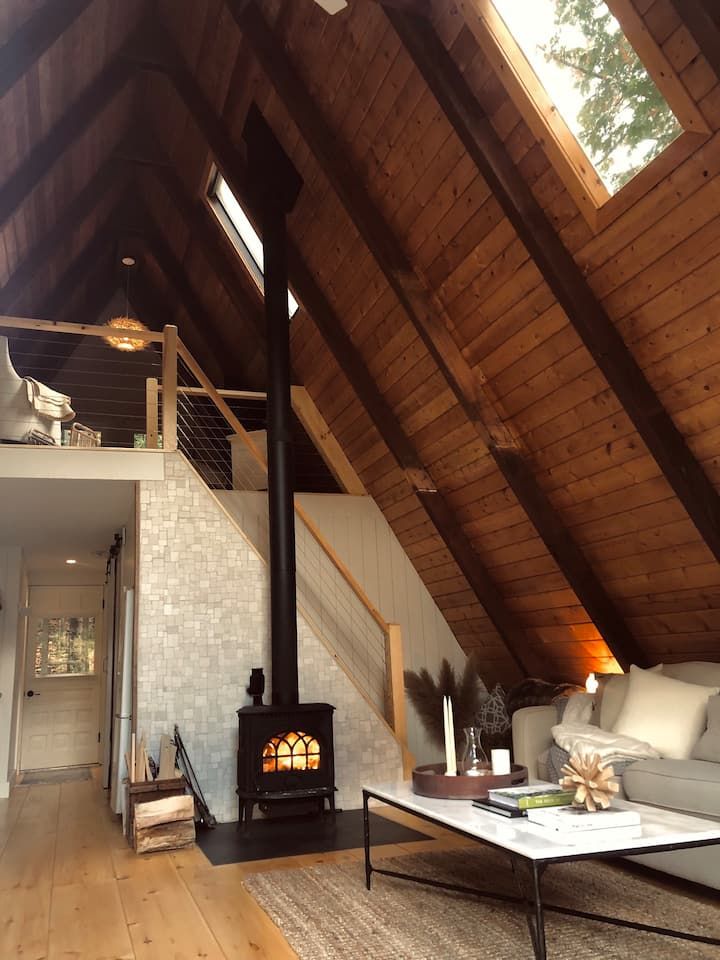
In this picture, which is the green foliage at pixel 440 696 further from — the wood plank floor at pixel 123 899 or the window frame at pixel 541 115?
the window frame at pixel 541 115

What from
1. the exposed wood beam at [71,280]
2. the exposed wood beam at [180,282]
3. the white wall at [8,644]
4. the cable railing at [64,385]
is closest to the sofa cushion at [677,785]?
the cable railing at [64,385]

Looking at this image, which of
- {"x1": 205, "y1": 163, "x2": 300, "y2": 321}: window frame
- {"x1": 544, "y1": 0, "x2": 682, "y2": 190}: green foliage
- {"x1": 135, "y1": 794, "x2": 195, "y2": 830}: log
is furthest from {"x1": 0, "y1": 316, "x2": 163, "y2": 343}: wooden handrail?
{"x1": 544, "y1": 0, "x2": 682, "y2": 190}: green foliage

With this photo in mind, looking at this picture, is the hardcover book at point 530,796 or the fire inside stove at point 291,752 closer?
the hardcover book at point 530,796

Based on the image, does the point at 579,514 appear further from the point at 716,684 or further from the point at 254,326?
the point at 254,326

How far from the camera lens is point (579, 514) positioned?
4723mm

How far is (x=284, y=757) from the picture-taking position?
15.4 ft

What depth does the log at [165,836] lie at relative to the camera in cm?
404

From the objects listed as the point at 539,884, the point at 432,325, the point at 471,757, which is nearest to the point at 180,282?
the point at 432,325

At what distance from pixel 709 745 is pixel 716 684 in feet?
1.60

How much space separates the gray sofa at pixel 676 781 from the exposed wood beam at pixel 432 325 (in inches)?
27.9

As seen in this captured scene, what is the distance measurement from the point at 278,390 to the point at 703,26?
10.8 ft

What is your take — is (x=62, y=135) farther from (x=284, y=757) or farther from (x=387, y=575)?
(x=284, y=757)

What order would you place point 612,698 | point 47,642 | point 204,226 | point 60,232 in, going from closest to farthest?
point 612,698 → point 60,232 → point 204,226 → point 47,642

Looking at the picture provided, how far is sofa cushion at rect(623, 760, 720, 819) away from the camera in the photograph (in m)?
3.07
